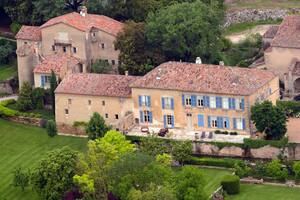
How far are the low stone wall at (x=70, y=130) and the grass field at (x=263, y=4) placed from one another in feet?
111

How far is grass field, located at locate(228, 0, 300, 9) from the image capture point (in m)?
155

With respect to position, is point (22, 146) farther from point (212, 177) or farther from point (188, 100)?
point (212, 177)

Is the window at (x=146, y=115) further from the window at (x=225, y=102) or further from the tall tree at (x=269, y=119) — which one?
the tall tree at (x=269, y=119)

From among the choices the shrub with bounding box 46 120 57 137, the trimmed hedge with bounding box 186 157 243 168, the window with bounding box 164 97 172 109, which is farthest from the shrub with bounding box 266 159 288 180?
the shrub with bounding box 46 120 57 137

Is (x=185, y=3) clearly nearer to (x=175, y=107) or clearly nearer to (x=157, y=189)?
(x=175, y=107)

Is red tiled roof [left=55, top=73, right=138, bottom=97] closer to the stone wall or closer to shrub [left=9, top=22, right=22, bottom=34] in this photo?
shrub [left=9, top=22, right=22, bottom=34]

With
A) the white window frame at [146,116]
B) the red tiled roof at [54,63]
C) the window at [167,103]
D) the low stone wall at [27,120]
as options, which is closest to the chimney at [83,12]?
the red tiled roof at [54,63]

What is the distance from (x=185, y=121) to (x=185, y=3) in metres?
16.5

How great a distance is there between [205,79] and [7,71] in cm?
2788

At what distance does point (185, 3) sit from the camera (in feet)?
451

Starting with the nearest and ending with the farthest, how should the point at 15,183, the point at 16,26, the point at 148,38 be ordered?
the point at 15,183
the point at 148,38
the point at 16,26

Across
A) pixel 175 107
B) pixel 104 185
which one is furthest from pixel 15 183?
pixel 175 107

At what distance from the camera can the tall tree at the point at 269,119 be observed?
120625 millimetres

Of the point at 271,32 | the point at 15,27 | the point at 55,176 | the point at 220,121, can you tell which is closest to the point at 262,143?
the point at 220,121
